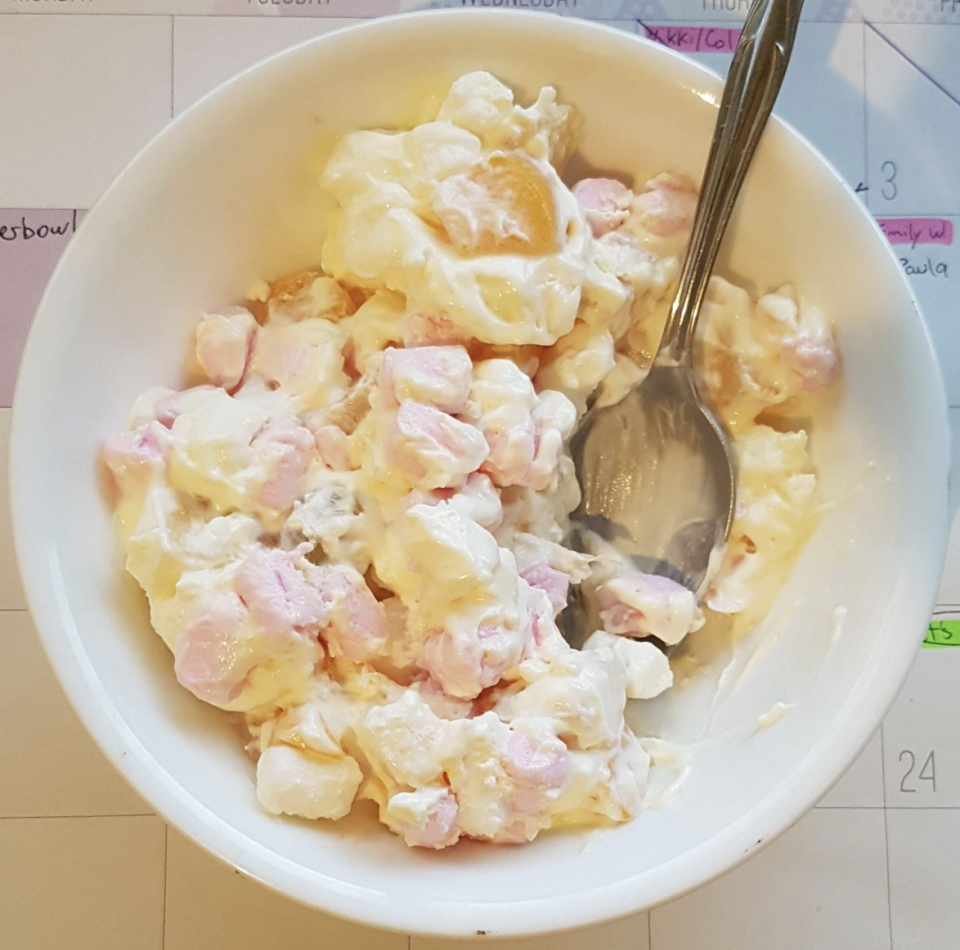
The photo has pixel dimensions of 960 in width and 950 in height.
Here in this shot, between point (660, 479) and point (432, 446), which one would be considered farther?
point (660, 479)

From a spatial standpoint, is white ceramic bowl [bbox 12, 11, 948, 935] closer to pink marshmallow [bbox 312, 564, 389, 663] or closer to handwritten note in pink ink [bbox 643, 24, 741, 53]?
pink marshmallow [bbox 312, 564, 389, 663]

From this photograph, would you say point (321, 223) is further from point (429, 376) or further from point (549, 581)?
point (549, 581)

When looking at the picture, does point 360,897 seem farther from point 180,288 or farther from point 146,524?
point 180,288

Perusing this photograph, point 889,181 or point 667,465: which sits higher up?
point 889,181

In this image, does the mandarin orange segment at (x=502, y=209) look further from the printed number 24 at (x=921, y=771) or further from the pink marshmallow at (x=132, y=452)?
the printed number 24 at (x=921, y=771)

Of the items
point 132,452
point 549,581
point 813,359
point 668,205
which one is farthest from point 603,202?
point 132,452

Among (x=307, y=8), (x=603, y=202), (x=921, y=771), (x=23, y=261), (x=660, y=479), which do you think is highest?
(x=307, y=8)

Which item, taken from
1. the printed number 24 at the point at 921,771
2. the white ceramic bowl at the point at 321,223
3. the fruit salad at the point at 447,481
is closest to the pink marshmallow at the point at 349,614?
the fruit salad at the point at 447,481

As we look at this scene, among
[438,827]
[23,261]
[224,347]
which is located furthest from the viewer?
[23,261]
